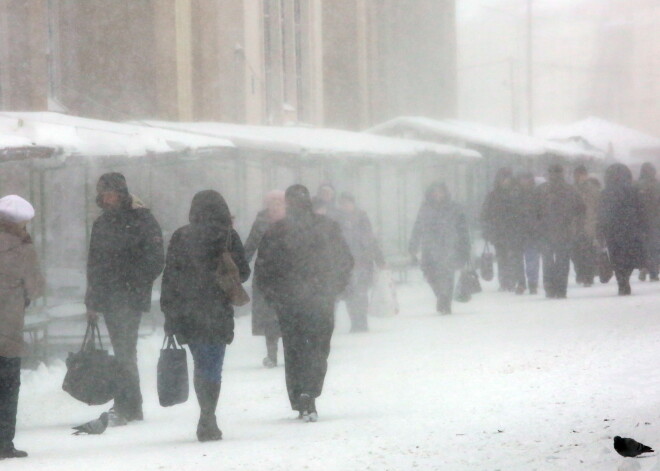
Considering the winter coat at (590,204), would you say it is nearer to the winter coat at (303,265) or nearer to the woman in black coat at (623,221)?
→ the woman in black coat at (623,221)

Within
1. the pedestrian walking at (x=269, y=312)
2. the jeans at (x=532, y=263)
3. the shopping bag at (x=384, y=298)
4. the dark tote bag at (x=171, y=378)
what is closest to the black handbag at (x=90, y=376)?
the dark tote bag at (x=171, y=378)

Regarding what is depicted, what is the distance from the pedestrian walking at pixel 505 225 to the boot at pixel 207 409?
10.4 meters

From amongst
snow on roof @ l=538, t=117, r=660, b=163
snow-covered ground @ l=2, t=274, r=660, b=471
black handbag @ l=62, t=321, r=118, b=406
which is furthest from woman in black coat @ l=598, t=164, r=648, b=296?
snow on roof @ l=538, t=117, r=660, b=163

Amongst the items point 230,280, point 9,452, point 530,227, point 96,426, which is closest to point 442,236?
point 530,227

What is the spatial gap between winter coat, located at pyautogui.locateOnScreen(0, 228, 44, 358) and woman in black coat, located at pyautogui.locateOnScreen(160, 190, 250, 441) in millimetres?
828

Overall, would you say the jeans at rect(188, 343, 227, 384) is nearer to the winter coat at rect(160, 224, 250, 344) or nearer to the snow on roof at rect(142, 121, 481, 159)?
the winter coat at rect(160, 224, 250, 344)

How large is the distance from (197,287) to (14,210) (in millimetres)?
1218

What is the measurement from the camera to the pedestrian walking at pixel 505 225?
1809 centimetres

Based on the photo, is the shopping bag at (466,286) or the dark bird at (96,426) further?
the shopping bag at (466,286)

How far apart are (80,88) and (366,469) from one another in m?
16.5

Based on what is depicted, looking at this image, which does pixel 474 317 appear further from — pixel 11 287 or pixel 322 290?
pixel 11 287

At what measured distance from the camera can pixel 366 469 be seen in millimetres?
6797

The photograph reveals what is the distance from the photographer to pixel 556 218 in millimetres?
16609

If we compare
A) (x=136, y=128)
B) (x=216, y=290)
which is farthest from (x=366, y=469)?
(x=136, y=128)
